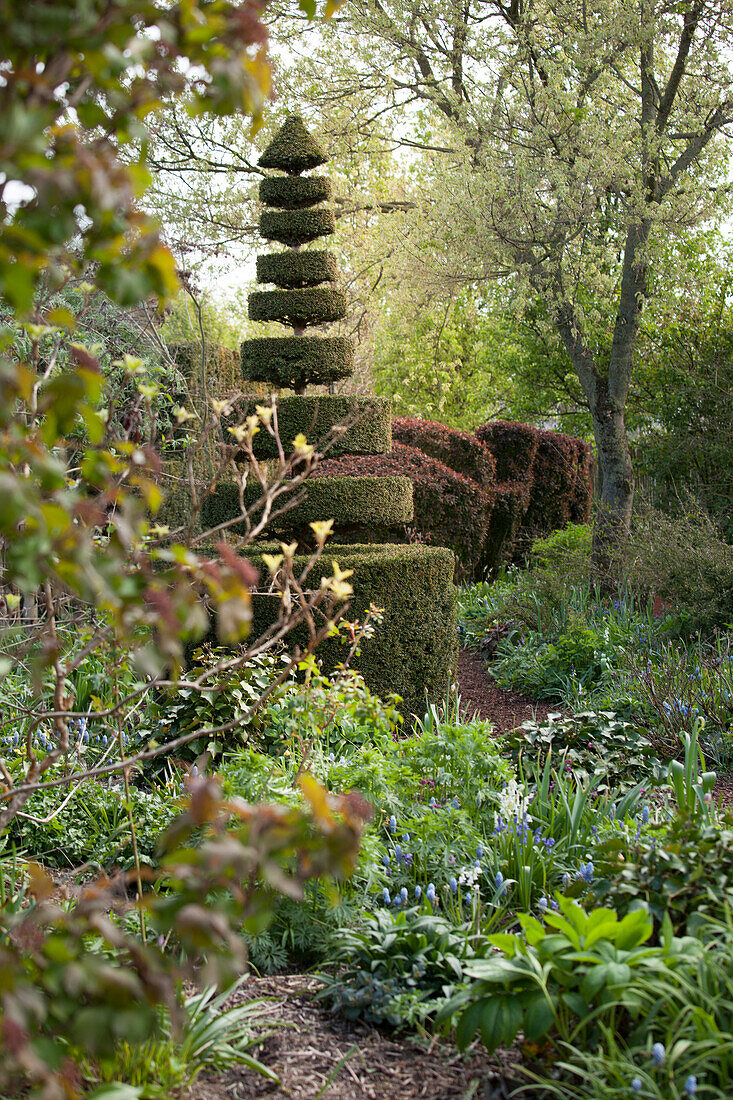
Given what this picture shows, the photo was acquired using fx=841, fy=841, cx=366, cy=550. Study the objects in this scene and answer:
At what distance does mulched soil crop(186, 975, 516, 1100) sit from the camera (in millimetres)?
2070

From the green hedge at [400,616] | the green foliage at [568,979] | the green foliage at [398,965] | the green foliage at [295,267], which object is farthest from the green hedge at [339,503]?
the green foliage at [568,979]

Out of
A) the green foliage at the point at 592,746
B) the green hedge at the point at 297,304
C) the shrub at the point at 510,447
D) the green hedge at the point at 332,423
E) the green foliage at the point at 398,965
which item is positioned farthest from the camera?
the shrub at the point at 510,447

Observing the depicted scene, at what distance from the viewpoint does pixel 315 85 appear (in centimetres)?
1212

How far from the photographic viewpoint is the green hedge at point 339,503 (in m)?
6.34

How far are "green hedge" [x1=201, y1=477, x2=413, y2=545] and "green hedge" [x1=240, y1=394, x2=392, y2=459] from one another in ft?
1.29

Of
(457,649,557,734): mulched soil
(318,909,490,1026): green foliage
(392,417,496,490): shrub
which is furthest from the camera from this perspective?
(392,417,496,490): shrub

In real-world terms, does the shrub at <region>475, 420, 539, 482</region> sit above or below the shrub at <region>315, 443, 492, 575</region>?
above

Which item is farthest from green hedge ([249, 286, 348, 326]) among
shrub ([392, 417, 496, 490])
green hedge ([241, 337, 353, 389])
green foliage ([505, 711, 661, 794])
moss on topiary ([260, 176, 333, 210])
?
shrub ([392, 417, 496, 490])

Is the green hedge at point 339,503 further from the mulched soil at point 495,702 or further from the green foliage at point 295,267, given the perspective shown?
Result: the green foliage at point 295,267

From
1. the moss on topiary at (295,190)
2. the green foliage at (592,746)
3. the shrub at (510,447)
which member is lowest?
the green foliage at (592,746)

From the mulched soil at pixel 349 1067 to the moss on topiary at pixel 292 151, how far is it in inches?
270

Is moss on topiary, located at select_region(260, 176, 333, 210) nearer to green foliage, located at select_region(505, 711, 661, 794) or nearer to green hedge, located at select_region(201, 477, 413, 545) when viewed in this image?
green hedge, located at select_region(201, 477, 413, 545)

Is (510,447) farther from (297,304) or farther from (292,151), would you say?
(292,151)

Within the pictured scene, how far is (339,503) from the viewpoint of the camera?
6367mm
